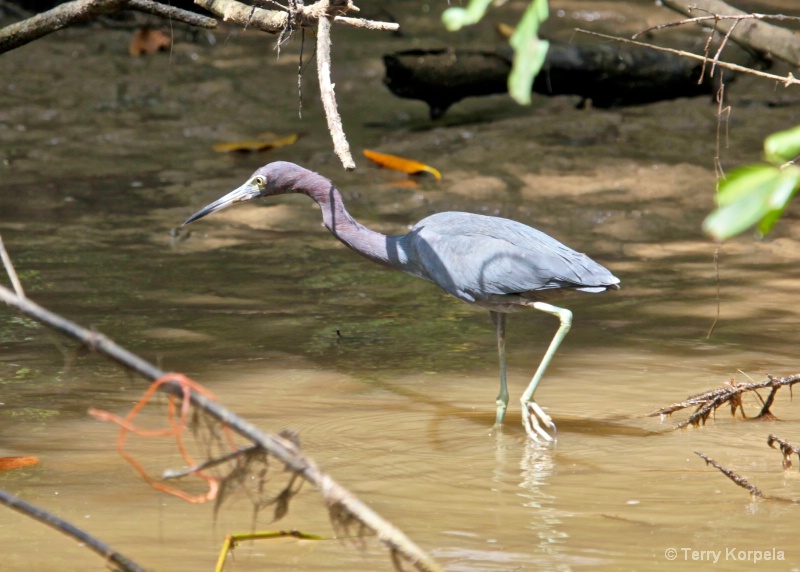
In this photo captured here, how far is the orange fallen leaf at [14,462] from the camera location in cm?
363

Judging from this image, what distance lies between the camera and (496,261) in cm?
428

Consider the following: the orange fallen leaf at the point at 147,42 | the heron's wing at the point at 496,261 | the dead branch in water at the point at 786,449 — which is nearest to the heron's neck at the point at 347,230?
the heron's wing at the point at 496,261

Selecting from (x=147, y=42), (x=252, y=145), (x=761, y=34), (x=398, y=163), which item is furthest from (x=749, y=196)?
(x=147, y=42)

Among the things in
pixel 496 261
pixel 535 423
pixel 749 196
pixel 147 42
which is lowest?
pixel 535 423

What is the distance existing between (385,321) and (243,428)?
358cm

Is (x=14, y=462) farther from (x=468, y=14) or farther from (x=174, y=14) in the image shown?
(x=468, y=14)

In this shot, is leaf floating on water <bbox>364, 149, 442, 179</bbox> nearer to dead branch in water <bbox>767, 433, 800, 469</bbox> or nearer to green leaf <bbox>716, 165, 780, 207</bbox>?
dead branch in water <bbox>767, 433, 800, 469</bbox>

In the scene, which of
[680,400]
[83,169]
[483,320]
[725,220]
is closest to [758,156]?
[483,320]

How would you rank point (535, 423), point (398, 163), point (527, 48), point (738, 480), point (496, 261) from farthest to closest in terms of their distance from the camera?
point (398, 163) < point (496, 261) < point (535, 423) < point (738, 480) < point (527, 48)

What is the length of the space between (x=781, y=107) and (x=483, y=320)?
430cm

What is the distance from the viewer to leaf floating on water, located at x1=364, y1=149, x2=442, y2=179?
7694mm

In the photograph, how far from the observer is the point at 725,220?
1128 millimetres

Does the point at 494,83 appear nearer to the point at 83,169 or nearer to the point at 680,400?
the point at 83,169

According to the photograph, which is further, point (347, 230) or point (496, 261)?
point (347, 230)
